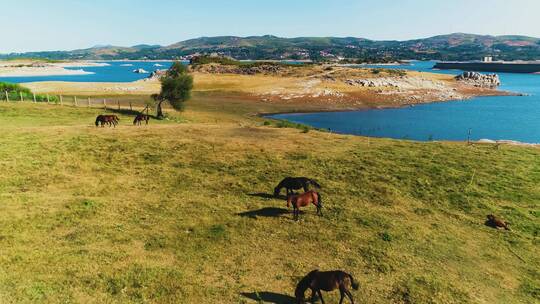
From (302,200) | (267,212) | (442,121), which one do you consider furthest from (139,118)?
(442,121)

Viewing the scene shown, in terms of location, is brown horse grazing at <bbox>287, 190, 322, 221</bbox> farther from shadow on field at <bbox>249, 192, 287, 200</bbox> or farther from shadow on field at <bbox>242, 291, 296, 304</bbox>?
shadow on field at <bbox>242, 291, 296, 304</bbox>

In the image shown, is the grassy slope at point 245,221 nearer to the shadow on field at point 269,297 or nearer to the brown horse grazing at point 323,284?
the shadow on field at point 269,297

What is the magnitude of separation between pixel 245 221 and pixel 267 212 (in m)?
1.77

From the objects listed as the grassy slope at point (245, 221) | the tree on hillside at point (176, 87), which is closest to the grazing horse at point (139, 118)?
the grassy slope at point (245, 221)

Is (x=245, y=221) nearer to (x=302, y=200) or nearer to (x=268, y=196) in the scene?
(x=302, y=200)

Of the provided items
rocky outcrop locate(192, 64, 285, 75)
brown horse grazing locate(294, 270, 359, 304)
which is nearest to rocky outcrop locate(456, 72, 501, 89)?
rocky outcrop locate(192, 64, 285, 75)

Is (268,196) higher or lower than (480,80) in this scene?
lower

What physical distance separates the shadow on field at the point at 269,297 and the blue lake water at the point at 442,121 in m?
55.0

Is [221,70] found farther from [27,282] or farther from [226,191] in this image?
[27,282]

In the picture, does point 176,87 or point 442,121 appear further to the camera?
point 442,121

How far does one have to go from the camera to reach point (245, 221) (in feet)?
66.4

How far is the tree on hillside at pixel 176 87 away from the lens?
6172 centimetres

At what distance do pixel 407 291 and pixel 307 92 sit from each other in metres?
98.9

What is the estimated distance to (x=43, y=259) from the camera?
15.7 m
